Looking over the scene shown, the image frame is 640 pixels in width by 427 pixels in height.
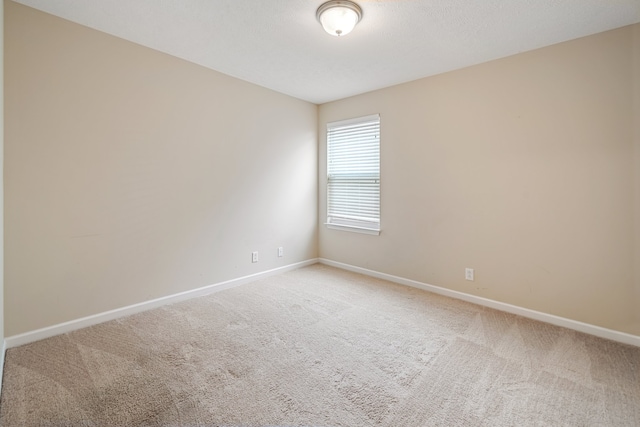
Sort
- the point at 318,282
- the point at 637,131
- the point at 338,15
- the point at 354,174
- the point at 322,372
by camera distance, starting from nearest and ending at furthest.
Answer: the point at 322,372 < the point at 338,15 < the point at 637,131 < the point at 318,282 < the point at 354,174

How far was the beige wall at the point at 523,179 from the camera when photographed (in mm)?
2318

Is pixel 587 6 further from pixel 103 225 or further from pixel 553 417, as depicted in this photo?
pixel 103 225

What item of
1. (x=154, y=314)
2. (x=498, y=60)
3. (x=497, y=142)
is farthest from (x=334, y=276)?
(x=498, y=60)

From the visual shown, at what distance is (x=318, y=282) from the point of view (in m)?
3.71

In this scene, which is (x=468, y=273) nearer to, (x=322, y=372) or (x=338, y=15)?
(x=322, y=372)

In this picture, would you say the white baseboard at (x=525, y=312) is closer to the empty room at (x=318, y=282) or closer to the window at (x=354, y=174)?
the empty room at (x=318, y=282)

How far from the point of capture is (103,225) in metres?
2.55

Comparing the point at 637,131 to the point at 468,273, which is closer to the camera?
the point at 637,131

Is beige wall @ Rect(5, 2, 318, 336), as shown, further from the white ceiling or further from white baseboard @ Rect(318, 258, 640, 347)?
white baseboard @ Rect(318, 258, 640, 347)

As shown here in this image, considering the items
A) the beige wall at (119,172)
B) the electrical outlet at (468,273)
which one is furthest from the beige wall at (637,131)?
the beige wall at (119,172)

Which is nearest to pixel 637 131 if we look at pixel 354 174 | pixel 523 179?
pixel 523 179

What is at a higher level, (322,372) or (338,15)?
(338,15)

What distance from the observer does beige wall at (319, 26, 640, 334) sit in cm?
232

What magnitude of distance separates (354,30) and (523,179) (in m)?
2.04
